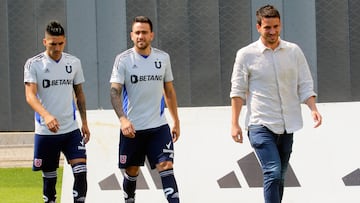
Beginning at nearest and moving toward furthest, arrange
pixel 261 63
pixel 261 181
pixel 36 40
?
pixel 261 63, pixel 261 181, pixel 36 40

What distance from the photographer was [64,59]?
9.88 m

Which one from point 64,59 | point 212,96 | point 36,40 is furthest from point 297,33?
point 64,59

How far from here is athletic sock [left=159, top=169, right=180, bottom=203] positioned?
359 inches

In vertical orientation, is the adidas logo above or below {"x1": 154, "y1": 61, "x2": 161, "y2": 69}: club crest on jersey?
below

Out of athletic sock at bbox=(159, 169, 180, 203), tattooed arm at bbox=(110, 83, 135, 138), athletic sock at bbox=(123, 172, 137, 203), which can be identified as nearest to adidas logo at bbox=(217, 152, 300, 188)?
athletic sock at bbox=(123, 172, 137, 203)

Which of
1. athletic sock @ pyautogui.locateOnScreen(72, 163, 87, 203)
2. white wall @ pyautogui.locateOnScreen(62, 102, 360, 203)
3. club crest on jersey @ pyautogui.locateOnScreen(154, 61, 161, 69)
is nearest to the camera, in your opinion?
club crest on jersey @ pyautogui.locateOnScreen(154, 61, 161, 69)

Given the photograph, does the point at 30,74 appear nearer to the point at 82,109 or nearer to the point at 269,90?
the point at 82,109

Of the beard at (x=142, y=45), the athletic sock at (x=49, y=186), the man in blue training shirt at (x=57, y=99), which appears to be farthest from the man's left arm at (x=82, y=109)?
the beard at (x=142, y=45)

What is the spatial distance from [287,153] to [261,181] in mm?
2202

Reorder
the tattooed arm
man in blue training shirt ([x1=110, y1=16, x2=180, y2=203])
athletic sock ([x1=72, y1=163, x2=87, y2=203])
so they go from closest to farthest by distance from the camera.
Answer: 1. the tattooed arm
2. man in blue training shirt ([x1=110, y1=16, x2=180, y2=203])
3. athletic sock ([x1=72, y1=163, x2=87, y2=203])

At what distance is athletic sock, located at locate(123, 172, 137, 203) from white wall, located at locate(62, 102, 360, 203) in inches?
30.7

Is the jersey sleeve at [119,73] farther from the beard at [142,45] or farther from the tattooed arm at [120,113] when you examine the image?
the beard at [142,45]

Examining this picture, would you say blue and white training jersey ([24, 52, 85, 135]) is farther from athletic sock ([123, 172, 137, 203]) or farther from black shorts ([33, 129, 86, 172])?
athletic sock ([123, 172, 137, 203])

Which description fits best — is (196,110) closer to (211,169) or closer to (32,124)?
(211,169)
